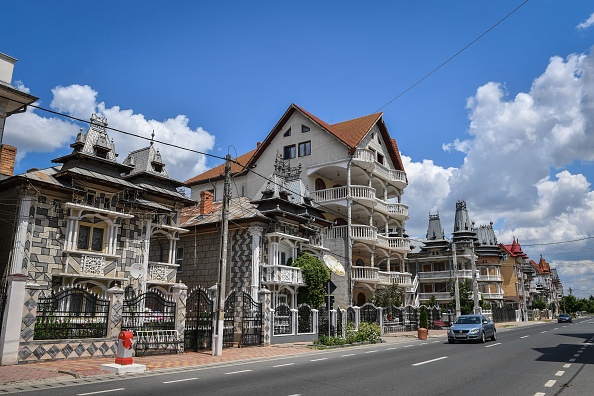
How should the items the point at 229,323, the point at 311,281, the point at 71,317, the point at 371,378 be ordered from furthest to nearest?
the point at 311,281 < the point at 229,323 < the point at 71,317 < the point at 371,378

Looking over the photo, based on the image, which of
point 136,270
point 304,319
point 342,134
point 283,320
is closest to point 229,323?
point 283,320

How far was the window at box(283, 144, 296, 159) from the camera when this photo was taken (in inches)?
1642

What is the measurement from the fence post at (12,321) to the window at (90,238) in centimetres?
763

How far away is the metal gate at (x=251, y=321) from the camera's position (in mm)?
21516

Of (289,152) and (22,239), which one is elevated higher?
(289,152)

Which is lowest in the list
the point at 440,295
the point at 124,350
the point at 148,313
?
the point at 124,350

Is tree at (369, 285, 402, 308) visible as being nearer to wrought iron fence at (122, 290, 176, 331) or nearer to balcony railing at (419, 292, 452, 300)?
balcony railing at (419, 292, 452, 300)

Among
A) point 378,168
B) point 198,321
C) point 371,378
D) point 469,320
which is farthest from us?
point 378,168

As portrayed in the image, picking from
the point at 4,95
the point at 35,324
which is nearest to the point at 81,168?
the point at 4,95

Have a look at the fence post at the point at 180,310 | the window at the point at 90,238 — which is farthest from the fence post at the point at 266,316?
the window at the point at 90,238

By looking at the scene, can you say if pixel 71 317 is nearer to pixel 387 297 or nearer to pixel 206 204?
pixel 206 204

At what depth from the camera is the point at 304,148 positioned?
41.1 meters

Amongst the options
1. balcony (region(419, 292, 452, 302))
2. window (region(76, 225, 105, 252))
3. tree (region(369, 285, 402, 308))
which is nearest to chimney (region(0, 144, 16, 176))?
window (region(76, 225, 105, 252))

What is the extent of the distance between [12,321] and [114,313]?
3381 millimetres
